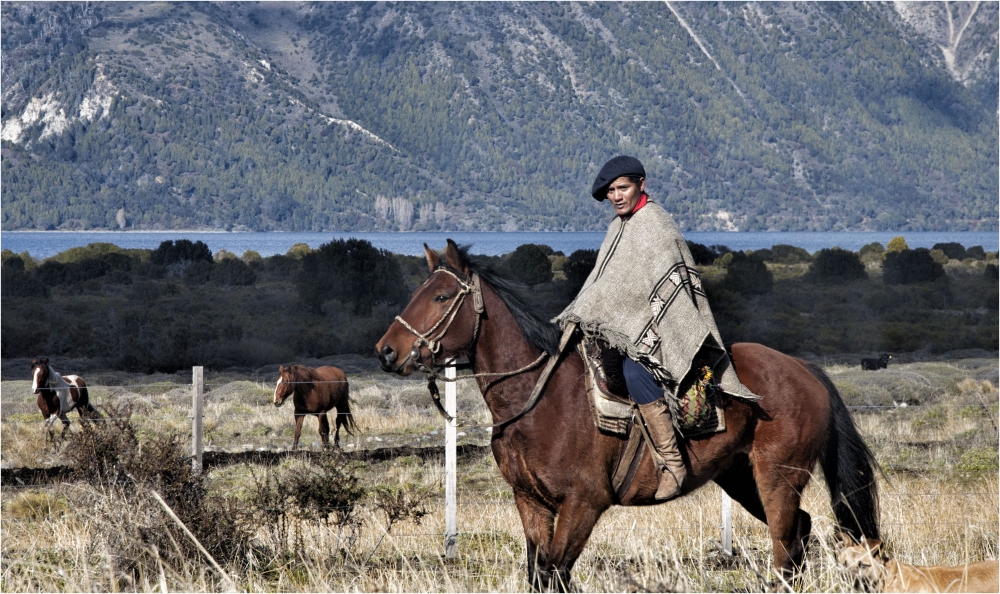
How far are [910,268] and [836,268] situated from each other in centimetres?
374

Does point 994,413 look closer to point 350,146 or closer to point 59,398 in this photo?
point 59,398

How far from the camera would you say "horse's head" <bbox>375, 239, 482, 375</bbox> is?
4.98 m

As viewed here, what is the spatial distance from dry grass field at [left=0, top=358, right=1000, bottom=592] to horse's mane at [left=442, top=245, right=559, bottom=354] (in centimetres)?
124

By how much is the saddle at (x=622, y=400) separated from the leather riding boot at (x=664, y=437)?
6 cm

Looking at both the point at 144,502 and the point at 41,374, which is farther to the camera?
the point at 41,374

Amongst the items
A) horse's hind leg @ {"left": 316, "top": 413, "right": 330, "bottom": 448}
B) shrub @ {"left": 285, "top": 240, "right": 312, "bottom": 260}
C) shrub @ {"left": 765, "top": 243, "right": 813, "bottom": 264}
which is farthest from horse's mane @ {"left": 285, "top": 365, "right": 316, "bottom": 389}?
shrub @ {"left": 765, "top": 243, "right": 813, "bottom": 264}

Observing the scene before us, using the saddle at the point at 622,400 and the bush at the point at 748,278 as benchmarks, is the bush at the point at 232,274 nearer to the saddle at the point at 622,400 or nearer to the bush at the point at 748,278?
the bush at the point at 748,278

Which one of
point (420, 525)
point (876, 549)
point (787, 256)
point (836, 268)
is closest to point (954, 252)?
point (787, 256)

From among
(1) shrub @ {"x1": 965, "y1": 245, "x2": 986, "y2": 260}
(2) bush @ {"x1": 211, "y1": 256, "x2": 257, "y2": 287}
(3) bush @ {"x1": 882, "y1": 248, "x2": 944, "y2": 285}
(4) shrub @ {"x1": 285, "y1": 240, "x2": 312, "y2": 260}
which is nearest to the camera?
(2) bush @ {"x1": 211, "y1": 256, "x2": 257, "y2": 287}

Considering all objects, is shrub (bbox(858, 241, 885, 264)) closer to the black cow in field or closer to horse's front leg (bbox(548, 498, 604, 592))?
the black cow in field

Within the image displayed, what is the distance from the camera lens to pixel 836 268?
5062 cm

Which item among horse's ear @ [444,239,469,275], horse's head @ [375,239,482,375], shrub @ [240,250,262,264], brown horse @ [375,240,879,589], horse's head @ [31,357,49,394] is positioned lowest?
horse's head @ [31,357,49,394]

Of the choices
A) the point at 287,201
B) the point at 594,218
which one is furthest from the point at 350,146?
the point at 594,218

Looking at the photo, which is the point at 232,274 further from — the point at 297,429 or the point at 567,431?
the point at 567,431
